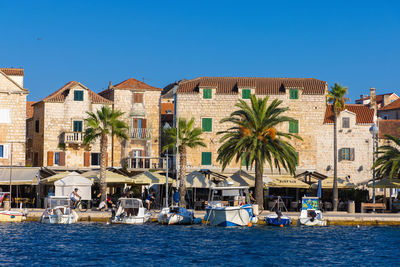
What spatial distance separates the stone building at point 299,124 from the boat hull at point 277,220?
1993 cm

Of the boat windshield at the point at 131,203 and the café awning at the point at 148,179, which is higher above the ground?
the café awning at the point at 148,179

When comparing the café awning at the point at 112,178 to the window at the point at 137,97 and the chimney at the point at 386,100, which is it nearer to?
the window at the point at 137,97

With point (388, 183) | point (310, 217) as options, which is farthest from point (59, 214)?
point (388, 183)

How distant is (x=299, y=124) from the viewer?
72.4 m

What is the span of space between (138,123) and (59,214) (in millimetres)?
22335


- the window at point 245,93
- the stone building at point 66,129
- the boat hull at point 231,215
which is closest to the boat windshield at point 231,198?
the boat hull at point 231,215

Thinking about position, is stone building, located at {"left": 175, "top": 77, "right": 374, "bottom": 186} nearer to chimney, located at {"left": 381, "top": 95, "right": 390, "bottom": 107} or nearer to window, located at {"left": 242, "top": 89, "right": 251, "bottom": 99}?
window, located at {"left": 242, "top": 89, "right": 251, "bottom": 99}

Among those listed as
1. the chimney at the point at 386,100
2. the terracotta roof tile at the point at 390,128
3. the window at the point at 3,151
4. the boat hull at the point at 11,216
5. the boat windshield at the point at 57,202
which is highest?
the chimney at the point at 386,100

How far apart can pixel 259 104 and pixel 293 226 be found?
37.2 feet

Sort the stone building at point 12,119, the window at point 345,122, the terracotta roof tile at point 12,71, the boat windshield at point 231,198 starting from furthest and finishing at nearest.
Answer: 1. the window at point 345,122
2. the terracotta roof tile at point 12,71
3. the stone building at point 12,119
4. the boat windshield at point 231,198

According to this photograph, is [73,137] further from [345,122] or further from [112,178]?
[345,122]

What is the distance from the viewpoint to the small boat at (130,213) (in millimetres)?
52562

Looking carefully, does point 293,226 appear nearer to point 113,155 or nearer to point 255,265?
point 255,265

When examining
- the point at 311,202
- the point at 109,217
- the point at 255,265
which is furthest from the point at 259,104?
the point at 255,265
